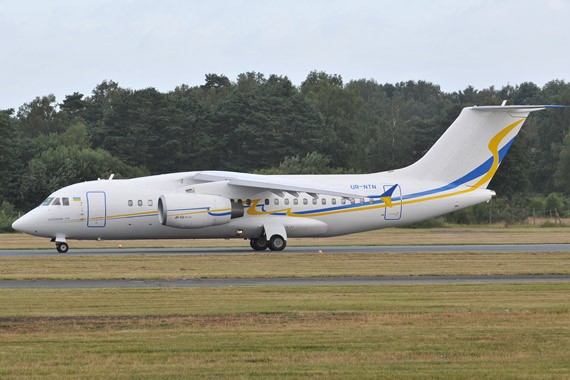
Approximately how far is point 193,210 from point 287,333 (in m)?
22.6

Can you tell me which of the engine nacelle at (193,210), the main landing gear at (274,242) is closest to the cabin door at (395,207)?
the main landing gear at (274,242)

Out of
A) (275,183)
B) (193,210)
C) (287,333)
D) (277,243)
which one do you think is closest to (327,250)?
(277,243)

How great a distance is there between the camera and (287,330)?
60.5ft

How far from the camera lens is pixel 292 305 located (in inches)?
878

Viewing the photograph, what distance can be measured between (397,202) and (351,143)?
214ft

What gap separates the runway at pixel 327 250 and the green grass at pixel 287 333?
1511cm

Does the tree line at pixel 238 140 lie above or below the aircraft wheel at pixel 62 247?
above

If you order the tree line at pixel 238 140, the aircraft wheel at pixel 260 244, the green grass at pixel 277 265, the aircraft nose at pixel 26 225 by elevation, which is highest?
the tree line at pixel 238 140

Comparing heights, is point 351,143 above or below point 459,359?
above

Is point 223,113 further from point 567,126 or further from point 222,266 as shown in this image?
point 222,266

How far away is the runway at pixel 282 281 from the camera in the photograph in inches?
1078

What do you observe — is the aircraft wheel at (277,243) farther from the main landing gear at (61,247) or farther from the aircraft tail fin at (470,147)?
the main landing gear at (61,247)

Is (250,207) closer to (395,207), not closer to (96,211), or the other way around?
(395,207)

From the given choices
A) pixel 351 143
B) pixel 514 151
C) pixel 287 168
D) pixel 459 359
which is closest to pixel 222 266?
pixel 459 359
